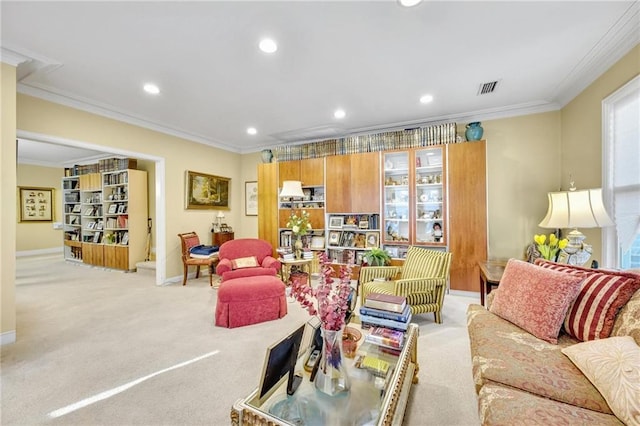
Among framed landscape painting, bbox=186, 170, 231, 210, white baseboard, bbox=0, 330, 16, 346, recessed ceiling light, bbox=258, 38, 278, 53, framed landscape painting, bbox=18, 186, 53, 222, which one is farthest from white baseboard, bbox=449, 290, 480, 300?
framed landscape painting, bbox=18, 186, 53, 222

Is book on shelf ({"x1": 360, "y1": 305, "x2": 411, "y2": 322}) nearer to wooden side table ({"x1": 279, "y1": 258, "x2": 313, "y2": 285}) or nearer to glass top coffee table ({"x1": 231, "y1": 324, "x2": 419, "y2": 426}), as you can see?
glass top coffee table ({"x1": 231, "y1": 324, "x2": 419, "y2": 426})

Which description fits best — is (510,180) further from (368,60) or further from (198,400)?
(198,400)

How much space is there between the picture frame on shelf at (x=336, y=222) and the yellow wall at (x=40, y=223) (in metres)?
8.48

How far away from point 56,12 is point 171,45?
732 millimetres

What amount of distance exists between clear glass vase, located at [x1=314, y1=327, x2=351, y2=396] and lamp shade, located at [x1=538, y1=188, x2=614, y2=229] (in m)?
2.15

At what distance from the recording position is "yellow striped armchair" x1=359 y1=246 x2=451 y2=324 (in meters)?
2.59

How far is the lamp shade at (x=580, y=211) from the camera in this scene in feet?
6.56

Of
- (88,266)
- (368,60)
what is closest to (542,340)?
(368,60)

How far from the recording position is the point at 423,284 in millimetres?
2615

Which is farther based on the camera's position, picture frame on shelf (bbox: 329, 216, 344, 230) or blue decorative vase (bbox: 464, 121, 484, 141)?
picture frame on shelf (bbox: 329, 216, 344, 230)

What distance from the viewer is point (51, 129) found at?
3119 mm

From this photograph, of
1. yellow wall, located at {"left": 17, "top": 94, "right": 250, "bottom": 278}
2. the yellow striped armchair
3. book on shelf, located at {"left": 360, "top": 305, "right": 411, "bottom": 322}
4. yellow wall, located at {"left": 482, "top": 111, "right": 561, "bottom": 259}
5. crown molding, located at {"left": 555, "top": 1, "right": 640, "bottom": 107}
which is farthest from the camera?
yellow wall, located at {"left": 482, "top": 111, "right": 561, "bottom": 259}

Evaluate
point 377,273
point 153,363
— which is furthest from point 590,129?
point 153,363

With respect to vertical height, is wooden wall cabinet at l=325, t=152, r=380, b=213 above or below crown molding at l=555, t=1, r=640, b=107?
below
